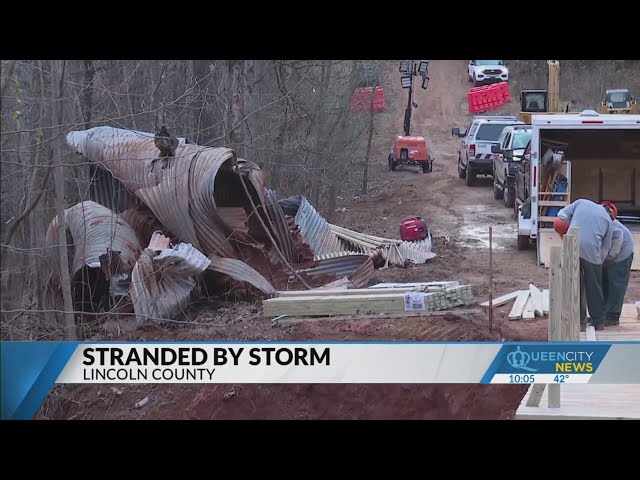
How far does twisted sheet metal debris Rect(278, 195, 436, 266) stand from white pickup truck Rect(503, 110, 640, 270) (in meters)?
1.08

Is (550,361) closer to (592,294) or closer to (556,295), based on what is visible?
(556,295)

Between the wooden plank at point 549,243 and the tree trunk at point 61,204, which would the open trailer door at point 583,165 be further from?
the tree trunk at point 61,204

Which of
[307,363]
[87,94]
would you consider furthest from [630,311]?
[87,94]

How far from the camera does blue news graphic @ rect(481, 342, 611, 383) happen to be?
307 inches

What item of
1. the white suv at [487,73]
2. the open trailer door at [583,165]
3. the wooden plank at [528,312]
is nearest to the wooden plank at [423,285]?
the wooden plank at [528,312]

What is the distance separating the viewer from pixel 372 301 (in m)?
9.52

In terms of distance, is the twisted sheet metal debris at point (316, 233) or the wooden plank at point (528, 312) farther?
the twisted sheet metal debris at point (316, 233)

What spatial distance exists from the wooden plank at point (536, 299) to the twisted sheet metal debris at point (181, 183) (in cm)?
282

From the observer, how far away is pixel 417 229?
11055 millimetres

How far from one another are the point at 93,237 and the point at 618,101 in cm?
761

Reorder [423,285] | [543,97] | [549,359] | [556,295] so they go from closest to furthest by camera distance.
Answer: [549,359], [556,295], [423,285], [543,97]

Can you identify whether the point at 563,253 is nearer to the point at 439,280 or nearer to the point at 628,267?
the point at 628,267

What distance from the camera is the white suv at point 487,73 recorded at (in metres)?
15.0

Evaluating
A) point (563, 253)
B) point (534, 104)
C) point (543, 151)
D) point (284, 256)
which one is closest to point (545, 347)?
point (563, 253)
